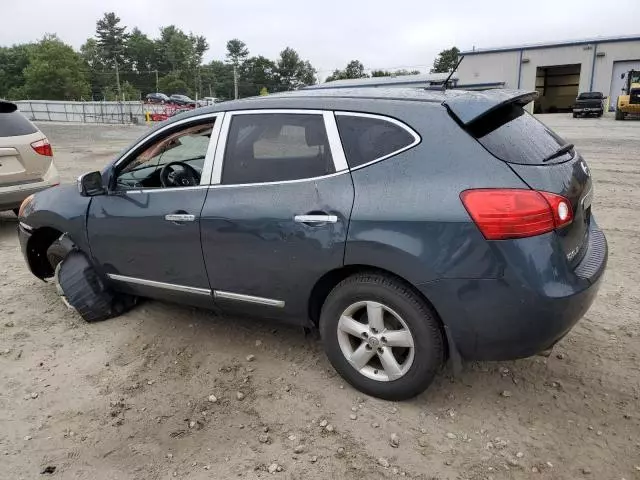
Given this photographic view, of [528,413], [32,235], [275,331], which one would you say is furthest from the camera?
[32,235]

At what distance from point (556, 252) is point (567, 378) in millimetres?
1106

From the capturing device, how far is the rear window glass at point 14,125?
6.46 m

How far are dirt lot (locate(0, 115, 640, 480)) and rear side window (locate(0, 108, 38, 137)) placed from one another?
3.35 m

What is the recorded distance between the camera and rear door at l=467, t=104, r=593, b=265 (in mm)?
2588

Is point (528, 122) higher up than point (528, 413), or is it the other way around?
point (528, 122)

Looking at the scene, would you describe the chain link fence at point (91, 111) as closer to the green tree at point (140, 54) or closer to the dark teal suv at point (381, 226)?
the dark teal suv at point (381, 226)

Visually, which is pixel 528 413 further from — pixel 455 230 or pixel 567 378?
pixel 455 230

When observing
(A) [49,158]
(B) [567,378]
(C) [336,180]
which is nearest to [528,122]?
(C) [336,180]

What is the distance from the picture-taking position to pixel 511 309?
2.49m

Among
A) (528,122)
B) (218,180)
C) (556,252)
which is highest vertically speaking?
(528,122)

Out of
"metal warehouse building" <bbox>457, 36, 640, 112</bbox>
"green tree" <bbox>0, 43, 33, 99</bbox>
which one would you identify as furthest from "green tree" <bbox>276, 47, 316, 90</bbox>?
"metal warehouse building" <bbox>457, 36, 640, 112</bbox>

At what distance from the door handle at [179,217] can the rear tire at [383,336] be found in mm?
1060

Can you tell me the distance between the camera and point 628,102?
29.6 meters

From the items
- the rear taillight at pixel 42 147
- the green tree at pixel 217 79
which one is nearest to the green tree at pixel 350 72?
the green tree at pixel 217 79
